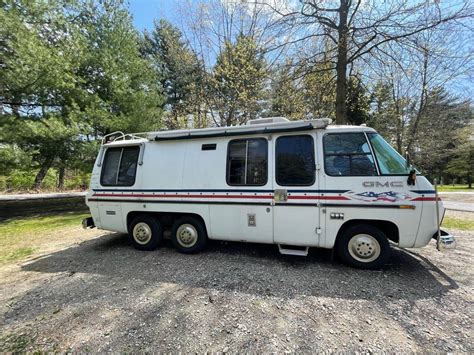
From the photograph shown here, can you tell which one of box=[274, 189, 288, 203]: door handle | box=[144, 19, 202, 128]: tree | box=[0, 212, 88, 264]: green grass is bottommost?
box=[0, 212, 88, 264]: green grass

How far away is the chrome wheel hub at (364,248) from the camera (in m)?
3.97

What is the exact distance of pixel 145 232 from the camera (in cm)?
530

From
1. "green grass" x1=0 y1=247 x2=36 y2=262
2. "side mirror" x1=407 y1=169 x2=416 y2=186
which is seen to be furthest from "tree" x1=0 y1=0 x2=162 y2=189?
"side mirror" x1=407 y1=169 x2=416 y2=186

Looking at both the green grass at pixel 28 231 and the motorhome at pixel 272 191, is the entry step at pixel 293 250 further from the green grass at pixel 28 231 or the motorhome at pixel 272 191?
the green grass at pixel 28 231

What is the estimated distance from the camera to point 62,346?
2.49 meters

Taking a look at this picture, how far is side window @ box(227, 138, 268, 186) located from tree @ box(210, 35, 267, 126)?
8.87 meters

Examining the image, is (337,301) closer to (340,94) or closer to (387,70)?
(340,94)

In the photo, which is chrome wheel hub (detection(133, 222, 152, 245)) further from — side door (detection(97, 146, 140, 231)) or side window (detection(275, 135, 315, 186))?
side window (detection(275, 135, 315, 186))

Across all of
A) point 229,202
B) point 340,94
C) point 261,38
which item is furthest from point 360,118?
point 229,202

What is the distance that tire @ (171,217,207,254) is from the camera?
16.0 feet

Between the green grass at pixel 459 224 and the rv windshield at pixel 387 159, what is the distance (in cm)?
505

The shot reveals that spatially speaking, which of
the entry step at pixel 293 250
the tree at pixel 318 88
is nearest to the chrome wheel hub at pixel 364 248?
the entry step at pixel 293 250

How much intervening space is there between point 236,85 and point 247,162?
1059 centimetres

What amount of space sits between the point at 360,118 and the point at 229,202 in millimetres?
15886
